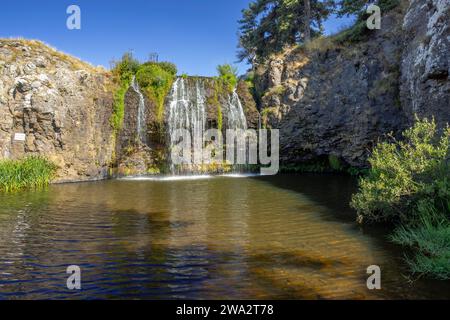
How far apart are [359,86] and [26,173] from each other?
64.3 ft

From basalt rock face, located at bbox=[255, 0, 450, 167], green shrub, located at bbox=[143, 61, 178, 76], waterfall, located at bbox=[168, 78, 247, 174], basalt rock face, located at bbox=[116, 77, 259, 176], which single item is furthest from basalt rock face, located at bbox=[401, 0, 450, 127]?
green shrub, located at bbox=[143, 61, 178, 76]

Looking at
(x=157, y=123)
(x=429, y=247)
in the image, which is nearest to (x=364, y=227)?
(x=429, y=247)

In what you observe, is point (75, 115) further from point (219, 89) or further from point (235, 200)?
point (235, 200)

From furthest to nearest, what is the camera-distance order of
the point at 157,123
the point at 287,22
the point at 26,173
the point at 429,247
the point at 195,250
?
the point at 287,22 → the point at 157,123 → the point at 26,173 → the point at 195,250 → the point at 429,247

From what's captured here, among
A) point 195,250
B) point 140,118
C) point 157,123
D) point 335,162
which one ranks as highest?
point 140,118

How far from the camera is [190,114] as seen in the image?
25.8 meters

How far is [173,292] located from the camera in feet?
18.6

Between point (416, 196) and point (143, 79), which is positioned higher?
point (143, 79)

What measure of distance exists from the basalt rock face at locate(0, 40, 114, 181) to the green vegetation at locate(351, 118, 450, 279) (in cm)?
1780

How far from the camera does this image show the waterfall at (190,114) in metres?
25.5

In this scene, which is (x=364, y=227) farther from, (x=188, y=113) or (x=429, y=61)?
(x=188, y=113)

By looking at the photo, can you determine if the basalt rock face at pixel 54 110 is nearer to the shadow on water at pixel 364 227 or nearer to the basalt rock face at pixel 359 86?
the shadow on water at pixel 364 227

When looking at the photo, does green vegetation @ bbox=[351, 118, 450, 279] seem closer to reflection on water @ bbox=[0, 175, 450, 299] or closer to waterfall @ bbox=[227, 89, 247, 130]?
reflection on water @ bbox=[0, 175, 450, 299]

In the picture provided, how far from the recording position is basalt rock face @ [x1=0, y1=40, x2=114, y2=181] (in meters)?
20.4
